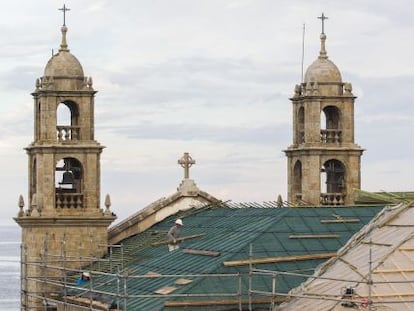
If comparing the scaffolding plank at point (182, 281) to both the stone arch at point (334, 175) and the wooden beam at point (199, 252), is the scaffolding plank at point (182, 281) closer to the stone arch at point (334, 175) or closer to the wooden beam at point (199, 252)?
the wooden beam at point (199, 252)

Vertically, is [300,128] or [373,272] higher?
[300,128]

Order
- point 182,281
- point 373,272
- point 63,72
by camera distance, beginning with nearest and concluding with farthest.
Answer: point 373,272 < point 182,281 < point 63,72

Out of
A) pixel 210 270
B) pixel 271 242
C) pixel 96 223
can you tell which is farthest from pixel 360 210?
pixel 96 223

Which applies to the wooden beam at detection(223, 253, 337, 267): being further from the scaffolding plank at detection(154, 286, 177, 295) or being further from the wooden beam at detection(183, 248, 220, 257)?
the wooden beam at detection(183, 248, 220, 257)

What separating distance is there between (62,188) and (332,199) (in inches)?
512

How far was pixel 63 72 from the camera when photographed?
2810 inches

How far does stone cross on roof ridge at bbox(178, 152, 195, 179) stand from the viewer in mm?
75375

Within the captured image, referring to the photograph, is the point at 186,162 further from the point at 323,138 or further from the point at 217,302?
the point at 217,302

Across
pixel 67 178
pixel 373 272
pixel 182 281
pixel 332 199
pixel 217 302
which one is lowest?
pixel 217 302

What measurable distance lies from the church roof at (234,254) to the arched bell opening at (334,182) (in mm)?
9682

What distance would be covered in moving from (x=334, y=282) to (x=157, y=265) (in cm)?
1050

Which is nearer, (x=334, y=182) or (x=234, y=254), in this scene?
(x=234, y=254)

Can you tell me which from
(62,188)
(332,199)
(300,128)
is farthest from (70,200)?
(332,199)

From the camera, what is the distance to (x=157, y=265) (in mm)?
57781
